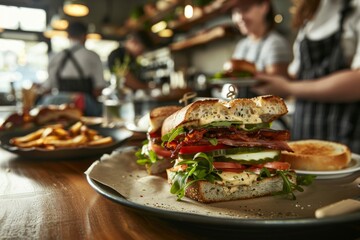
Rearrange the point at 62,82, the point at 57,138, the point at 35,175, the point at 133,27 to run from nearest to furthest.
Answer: the point at 35,175 < the point at 57,138 < the point at 62,82 < the point at 133,27

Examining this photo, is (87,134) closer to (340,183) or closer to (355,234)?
(340,183)

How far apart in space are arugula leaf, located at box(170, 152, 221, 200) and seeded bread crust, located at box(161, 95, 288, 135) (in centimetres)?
11

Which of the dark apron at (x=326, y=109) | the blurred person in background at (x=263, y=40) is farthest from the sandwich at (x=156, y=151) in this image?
the blurred person in background at (x=263, y=40)

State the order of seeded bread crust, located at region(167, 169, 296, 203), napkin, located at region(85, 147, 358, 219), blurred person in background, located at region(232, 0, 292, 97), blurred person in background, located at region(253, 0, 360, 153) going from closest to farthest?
napkin, located at region(85, 147, 358, 219), seeded bread crust, located at region(167, 169, 296, 203), blurred person in background, located at region(253, 0, 360, 153), blurred person in background, located at region(232, 0, 292, 97)

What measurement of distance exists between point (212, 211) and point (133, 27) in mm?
11626

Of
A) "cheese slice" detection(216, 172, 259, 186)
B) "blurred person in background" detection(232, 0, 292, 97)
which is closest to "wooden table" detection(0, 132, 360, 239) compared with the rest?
"cheese slice" detection(216, 172, 259, 186)

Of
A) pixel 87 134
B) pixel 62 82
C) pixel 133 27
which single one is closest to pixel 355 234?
pixel 87 134

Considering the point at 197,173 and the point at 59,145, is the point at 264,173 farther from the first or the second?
the point at 59,145

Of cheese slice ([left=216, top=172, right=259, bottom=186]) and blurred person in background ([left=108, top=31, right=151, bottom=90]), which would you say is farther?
blurred person in background ([left=108, top=31, right=151, bottom=90])

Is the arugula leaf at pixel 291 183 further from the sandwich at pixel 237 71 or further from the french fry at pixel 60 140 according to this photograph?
the sandwich at pixel 237 71

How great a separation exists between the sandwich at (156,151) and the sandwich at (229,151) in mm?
157

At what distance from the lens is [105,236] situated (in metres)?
0.78

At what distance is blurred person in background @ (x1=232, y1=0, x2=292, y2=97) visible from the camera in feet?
12.6

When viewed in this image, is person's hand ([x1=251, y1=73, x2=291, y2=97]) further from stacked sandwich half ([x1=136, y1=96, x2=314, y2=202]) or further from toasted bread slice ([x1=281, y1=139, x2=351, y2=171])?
stacked sandwich half ([x1=136, y1=96, x2=314, y2=202])
